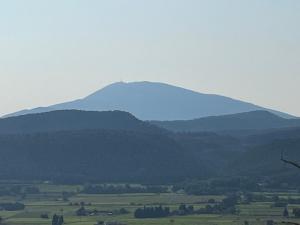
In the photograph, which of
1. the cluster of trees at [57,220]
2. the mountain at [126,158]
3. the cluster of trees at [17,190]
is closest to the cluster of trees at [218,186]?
the mountain at [126,158]

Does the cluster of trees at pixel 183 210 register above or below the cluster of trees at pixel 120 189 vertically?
below

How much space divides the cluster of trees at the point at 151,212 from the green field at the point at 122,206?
0.61m

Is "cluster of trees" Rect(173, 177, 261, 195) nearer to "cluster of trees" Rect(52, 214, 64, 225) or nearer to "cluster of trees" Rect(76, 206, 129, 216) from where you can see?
"cluster of trees" Rect(76, 206, 129, 216)

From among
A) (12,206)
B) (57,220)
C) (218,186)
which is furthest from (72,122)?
(57,220)

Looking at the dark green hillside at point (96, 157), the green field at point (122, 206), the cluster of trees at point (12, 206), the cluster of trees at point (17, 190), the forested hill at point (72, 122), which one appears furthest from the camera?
the forested hill at point (72, 122)

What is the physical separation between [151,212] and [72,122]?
96106 millimetres

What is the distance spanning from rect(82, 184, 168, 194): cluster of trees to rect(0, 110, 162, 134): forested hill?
4915cm

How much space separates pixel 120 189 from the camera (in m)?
97.1

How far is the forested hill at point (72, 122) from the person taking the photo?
154725mm

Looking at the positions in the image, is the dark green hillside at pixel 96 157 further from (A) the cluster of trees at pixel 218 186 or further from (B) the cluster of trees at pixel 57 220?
(B) the cluster of trees at pixel 57 220

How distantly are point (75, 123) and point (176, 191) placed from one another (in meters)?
66.5

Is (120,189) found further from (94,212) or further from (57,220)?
(57,220)

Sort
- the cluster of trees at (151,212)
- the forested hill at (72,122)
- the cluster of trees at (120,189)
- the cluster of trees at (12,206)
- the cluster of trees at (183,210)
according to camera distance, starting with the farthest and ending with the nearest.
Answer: the forested hill at (72,122), the cluster of trees at (120,189), the cluster of trees at (12,206), the cluster of trees at (183,210), the cluster of trees at (151,212)

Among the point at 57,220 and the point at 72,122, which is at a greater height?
the point at 72,122
